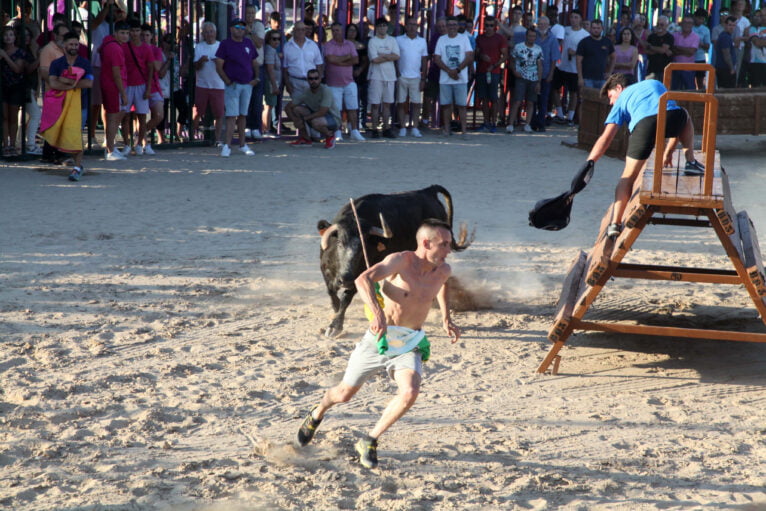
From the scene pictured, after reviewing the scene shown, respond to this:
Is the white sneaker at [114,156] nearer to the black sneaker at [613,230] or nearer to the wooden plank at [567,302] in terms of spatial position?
the wooden plank at [567,302]

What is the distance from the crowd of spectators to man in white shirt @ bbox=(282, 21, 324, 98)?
0.07 ft

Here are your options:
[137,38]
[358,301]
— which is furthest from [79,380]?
[137,38]

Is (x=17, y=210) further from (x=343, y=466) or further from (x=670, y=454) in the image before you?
(x=670, y=454)

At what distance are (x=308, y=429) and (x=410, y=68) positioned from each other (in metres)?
12.7

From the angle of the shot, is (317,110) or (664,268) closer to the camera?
(664,268)

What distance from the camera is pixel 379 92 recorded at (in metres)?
16.7

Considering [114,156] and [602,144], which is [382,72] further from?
[602,144]

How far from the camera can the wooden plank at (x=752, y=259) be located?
19.5 ft

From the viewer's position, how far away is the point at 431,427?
17.4ft

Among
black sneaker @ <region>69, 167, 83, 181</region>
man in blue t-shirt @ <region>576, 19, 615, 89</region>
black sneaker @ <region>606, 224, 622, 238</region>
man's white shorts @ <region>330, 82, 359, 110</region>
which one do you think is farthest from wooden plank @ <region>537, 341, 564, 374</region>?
man in blue t-shirt @ <region>576, 19, 615, 89</region>

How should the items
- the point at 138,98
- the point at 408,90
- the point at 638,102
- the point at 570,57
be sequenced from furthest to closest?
the point at 570,57
the point at 408,90
the point at 138,98
the point at 638,102

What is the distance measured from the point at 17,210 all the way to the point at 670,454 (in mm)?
7682

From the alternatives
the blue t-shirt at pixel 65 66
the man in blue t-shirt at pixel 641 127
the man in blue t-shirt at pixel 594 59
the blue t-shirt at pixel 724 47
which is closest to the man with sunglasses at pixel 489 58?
the man in blue t-shirt at pixel 594 59

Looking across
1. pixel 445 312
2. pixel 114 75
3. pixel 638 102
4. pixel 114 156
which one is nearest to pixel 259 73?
pixel 114 156
